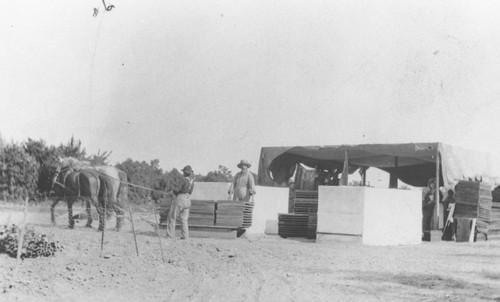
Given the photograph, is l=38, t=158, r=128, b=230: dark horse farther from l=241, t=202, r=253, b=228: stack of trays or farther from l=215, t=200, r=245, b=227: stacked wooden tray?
l=241, t=202, r=253, b=228: stack of trays

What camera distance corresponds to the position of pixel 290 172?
2220 centimetres

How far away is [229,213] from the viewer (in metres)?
14.4

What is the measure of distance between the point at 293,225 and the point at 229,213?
2.00m

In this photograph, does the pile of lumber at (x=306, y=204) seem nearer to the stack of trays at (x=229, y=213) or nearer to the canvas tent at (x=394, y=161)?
the stack of trays at (x=229, y=213)

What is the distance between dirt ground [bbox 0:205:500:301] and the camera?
7.52 meters

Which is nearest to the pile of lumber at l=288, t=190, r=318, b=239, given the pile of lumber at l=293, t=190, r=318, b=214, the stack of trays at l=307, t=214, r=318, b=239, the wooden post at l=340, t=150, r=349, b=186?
the pile of lumber at l=293, t=190, r=318, b=214

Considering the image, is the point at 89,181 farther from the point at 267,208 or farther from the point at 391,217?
the point at 391,217

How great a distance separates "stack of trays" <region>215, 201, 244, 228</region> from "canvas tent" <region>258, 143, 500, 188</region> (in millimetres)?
6192

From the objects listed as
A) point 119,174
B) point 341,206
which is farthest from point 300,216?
point 119,174

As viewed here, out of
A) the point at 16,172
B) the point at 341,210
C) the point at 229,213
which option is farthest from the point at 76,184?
the point at 341,210

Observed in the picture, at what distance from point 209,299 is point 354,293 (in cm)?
180

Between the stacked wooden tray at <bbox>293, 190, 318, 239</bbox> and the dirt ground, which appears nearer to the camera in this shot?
the dirt ground

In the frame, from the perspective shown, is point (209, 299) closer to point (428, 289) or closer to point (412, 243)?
point (428, 289)

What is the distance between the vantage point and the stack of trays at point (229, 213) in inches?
561
